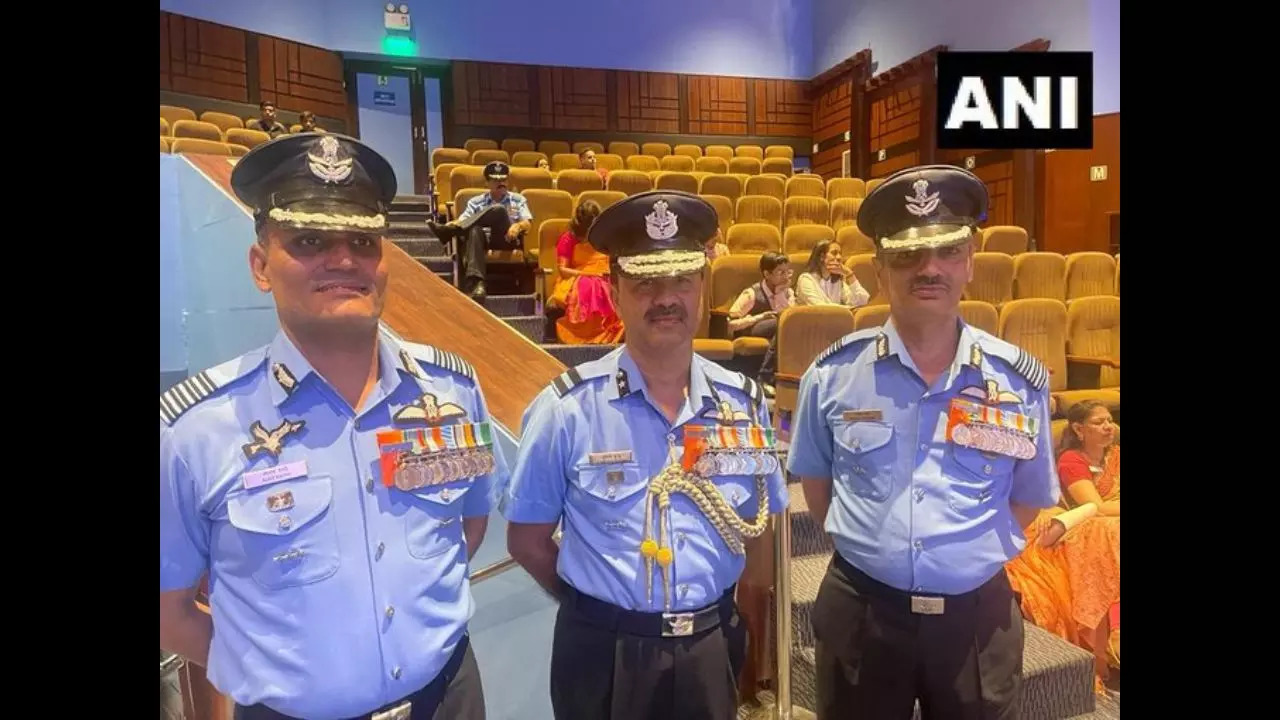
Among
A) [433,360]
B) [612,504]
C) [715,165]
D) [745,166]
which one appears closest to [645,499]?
[612,504]

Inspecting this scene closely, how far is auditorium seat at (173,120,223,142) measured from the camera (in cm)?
130

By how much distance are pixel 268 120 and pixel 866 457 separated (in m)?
1.34

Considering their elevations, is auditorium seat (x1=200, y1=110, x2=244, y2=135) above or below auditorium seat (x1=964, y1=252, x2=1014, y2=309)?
above

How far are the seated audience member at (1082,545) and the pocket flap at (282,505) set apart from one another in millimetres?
1459

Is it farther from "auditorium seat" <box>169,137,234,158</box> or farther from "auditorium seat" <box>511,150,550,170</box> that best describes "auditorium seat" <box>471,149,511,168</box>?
"auditorium seat" <box>169,137,234,158</box>

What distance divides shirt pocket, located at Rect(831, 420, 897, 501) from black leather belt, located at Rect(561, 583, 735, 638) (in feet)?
1.26

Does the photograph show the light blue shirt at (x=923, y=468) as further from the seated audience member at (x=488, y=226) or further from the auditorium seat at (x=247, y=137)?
the auditorium seat at (x=247, y=137)

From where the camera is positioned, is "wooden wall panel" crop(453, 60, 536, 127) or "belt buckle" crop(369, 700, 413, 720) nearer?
"belt buckle" crop(369, 700, 413, 720)

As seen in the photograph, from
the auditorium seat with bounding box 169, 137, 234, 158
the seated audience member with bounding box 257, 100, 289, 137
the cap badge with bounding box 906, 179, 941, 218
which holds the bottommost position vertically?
the cap badge with bounding box 906, 179, 941, 218

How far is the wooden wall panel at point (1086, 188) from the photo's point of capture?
165 cm

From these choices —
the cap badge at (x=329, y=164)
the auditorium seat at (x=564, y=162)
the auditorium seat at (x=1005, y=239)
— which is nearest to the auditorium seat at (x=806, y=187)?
the auditorium seat at (x=1005, y=239)

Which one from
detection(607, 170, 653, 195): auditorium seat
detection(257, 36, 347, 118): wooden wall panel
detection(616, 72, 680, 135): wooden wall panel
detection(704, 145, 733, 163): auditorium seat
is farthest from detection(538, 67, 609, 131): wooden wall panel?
detection(257, 36, 347, 118): wooden wall panel

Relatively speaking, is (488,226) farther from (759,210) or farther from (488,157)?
(759,210)
